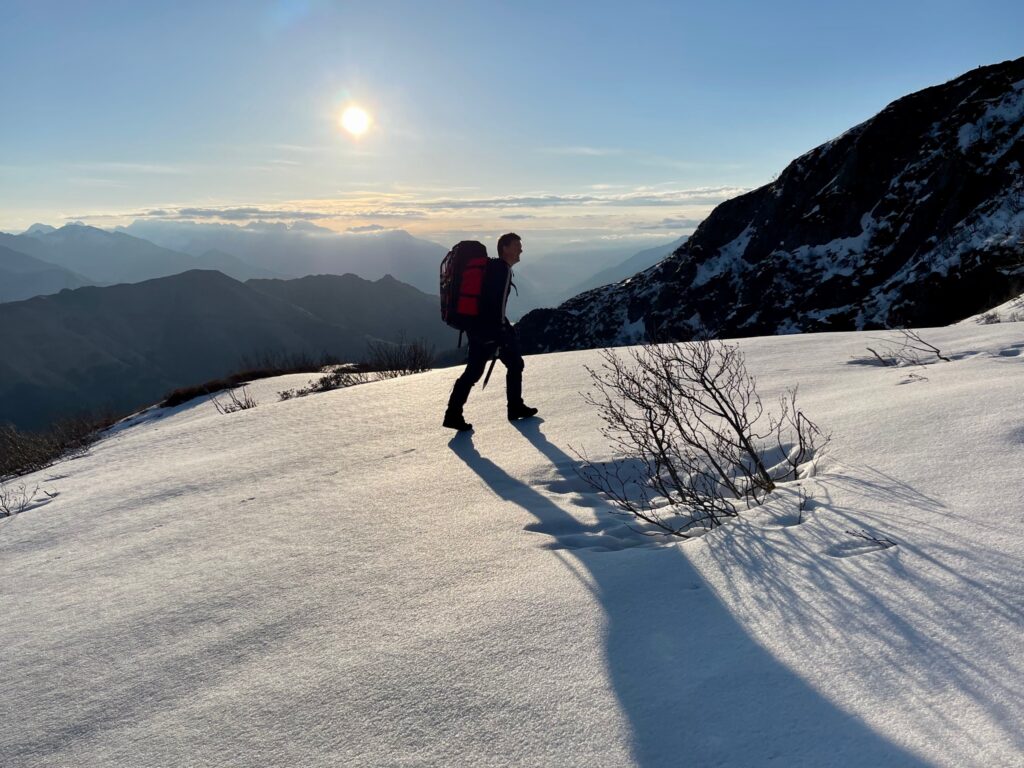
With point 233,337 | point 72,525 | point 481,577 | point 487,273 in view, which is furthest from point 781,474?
point 233,337

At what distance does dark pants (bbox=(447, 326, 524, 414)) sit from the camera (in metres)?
5.71

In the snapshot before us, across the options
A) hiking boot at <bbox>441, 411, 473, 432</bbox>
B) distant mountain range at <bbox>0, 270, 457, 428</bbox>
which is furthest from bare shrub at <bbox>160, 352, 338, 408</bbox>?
distant mountain range at <bbox>0, 270, 457, 428</bbox>

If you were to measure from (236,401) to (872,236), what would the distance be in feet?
102

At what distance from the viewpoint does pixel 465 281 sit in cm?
558

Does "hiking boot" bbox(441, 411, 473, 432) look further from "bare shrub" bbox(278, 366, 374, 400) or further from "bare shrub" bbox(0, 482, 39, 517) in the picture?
"bare shrub" bbox(278, 366, 374, 400)

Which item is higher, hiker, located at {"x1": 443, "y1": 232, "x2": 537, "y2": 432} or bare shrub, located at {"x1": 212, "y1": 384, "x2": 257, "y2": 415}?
hiker, located at {"x1": 443, "y1": 232, "x2": 537, "y2": 432}

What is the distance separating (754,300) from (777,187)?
11.7m

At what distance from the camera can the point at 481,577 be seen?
2520 mm

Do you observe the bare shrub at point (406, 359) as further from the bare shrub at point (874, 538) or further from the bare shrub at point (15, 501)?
the bare shrub at point (874, 538)

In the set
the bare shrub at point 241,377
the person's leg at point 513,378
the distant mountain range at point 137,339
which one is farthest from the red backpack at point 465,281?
the distant mountain range at point 137,339

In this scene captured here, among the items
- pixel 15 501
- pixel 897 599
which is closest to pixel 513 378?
pixel 897 599

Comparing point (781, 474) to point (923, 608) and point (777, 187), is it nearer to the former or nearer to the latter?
point (923, 608)

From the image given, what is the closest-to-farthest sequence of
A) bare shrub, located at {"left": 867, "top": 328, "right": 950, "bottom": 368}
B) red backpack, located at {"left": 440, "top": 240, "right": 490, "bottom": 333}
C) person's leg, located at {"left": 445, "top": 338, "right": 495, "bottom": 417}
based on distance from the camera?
bare shrub, located at {"left": 867, "top": 328, "right": 950, "bottom": 368} < red backpack, located at {"left": 440, "top": 240, "right": 490, "bottom": 333} < person's leg, located at {"left": 445, "top": 338, "right": 495, "bottom": 417}

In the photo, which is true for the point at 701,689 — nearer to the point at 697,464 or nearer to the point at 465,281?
the point at 697,464
